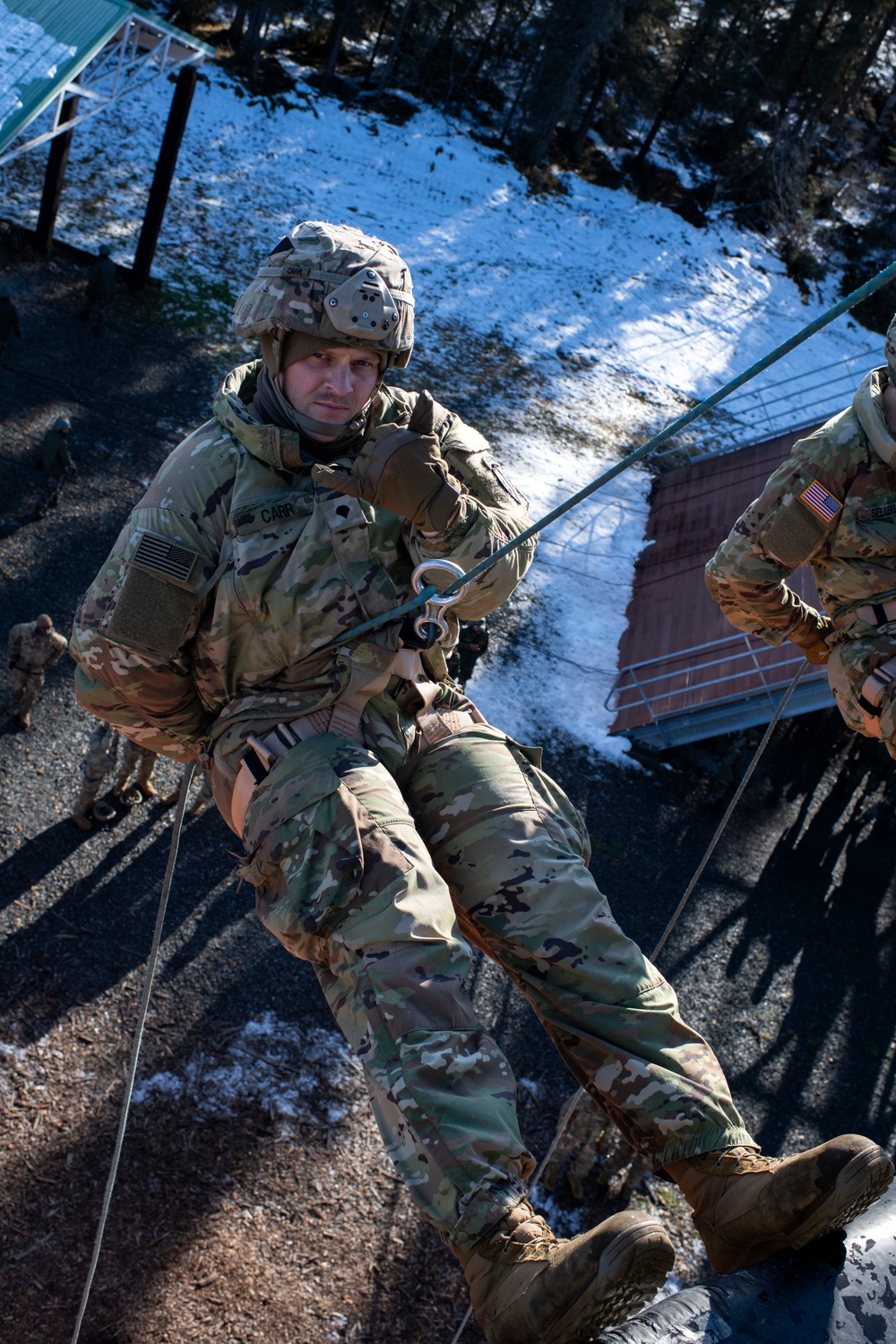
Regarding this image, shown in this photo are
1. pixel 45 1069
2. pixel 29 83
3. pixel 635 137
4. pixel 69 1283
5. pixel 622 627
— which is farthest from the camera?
pixel 635 137

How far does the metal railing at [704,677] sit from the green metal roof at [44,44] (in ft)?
28.6

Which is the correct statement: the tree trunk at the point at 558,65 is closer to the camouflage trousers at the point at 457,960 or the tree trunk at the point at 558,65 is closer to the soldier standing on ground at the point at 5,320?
the soldier standing on ground at the point at 5,320

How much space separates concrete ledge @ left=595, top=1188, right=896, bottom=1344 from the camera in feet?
8.18

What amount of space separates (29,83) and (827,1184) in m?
13.3

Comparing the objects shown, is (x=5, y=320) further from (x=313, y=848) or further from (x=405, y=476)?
(x=313, y=848)

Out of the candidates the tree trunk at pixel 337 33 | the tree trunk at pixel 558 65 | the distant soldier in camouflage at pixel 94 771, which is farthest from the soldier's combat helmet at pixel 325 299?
the tree trunk at pixel 337 33

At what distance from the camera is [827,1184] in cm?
270

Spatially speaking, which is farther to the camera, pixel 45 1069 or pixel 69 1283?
pixel 45 1069

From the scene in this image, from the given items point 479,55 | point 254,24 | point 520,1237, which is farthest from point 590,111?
point 520,1237

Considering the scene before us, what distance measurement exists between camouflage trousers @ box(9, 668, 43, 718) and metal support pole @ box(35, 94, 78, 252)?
31.2ft

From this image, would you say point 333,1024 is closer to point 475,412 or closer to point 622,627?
point 622,627

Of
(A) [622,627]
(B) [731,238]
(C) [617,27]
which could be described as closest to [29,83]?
(A) [622,627]

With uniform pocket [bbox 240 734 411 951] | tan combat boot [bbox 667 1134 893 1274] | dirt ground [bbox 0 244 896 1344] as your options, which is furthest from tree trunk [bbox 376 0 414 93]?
tan combat boot [bbox 667 1134 893 1274]

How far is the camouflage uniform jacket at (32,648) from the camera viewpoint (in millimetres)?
8211
